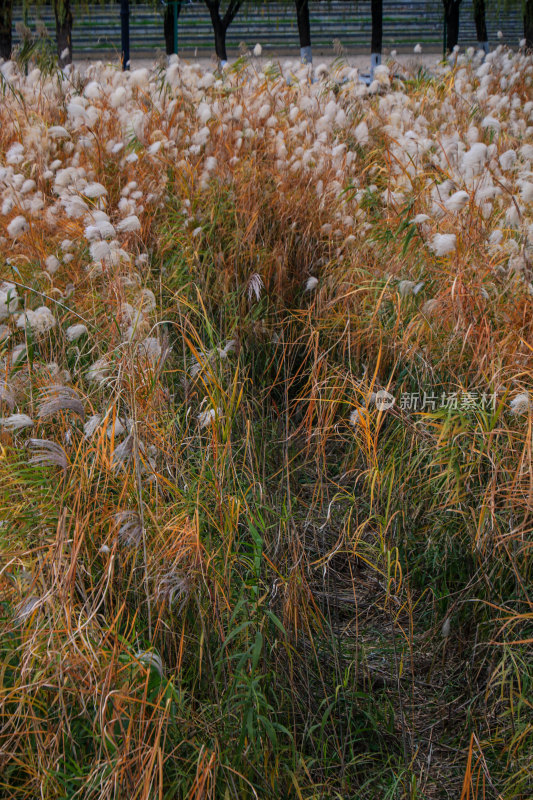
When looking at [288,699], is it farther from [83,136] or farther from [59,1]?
[59,1]

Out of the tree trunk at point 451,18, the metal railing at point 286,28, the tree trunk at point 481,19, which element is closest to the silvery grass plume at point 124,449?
the tree trunk at point 481,19

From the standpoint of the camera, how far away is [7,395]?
2035 mm

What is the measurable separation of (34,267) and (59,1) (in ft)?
43.8

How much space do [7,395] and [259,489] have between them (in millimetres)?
771

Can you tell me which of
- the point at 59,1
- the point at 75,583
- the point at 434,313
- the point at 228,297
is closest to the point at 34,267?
the point at 228,297

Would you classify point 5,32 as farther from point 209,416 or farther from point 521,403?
point 521,403

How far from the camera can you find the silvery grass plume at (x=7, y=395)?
2006mm

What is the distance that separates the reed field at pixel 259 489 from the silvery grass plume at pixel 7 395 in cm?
2

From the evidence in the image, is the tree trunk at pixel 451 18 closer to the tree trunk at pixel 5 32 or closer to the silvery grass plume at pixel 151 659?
the tree trunk at pixel 5 32
